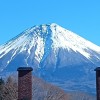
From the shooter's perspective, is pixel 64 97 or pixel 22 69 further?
pixel 64 97

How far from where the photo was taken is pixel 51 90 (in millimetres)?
61406

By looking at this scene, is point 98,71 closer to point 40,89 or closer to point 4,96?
point 4,96

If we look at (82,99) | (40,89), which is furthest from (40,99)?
(82,99)

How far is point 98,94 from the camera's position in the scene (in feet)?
69.9

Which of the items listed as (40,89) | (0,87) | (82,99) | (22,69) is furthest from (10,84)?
(82,99)

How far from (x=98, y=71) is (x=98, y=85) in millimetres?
583

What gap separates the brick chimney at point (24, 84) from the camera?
68.7 ft

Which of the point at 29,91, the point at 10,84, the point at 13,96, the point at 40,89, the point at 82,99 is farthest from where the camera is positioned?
the point at 82,99

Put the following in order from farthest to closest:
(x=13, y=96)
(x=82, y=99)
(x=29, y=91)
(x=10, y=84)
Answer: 1. (x=82, y=99)
2. (x=10, y=84)
3. (x=13, y=96)
4. (x=29, y=91)

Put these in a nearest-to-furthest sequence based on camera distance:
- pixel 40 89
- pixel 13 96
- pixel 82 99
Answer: pixel 13 96 < pixel 40 89 < pixel 82 99

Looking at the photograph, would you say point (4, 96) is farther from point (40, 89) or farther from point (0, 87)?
point (40, 89)

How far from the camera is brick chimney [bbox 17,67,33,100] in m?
21.0

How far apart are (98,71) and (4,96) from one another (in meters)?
28.1

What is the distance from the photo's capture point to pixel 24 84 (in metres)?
21.1
